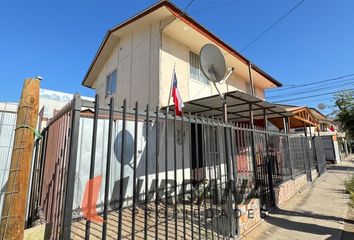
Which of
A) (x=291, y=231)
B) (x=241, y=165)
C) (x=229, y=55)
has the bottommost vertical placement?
(x=291, y=231)

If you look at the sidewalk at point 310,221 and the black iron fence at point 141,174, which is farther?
the sidewalk at point 310,221

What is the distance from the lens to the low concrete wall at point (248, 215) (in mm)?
4720

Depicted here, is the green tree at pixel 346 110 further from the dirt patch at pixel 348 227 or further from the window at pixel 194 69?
the window at pixel 194 69

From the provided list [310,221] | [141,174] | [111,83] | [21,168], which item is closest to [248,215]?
[310,221]

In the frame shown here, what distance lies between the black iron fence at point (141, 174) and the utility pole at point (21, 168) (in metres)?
0.35

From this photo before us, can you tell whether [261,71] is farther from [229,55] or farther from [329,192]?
[329,192]

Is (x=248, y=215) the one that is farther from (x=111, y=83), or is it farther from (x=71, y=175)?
(x=111, y=83)

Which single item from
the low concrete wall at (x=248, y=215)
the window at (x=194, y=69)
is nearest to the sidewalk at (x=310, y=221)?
the low concrete wall at (x=248, y=215)

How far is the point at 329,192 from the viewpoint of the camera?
9.02 metres

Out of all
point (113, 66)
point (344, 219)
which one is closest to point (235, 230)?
point (344, 219)

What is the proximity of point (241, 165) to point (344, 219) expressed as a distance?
300 centimetres

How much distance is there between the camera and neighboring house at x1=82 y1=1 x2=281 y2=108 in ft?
26.7

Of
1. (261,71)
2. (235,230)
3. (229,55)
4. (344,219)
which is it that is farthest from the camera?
(261,71)

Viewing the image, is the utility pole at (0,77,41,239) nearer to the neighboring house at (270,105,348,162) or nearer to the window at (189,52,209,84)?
the window at (189,52,209,84)
